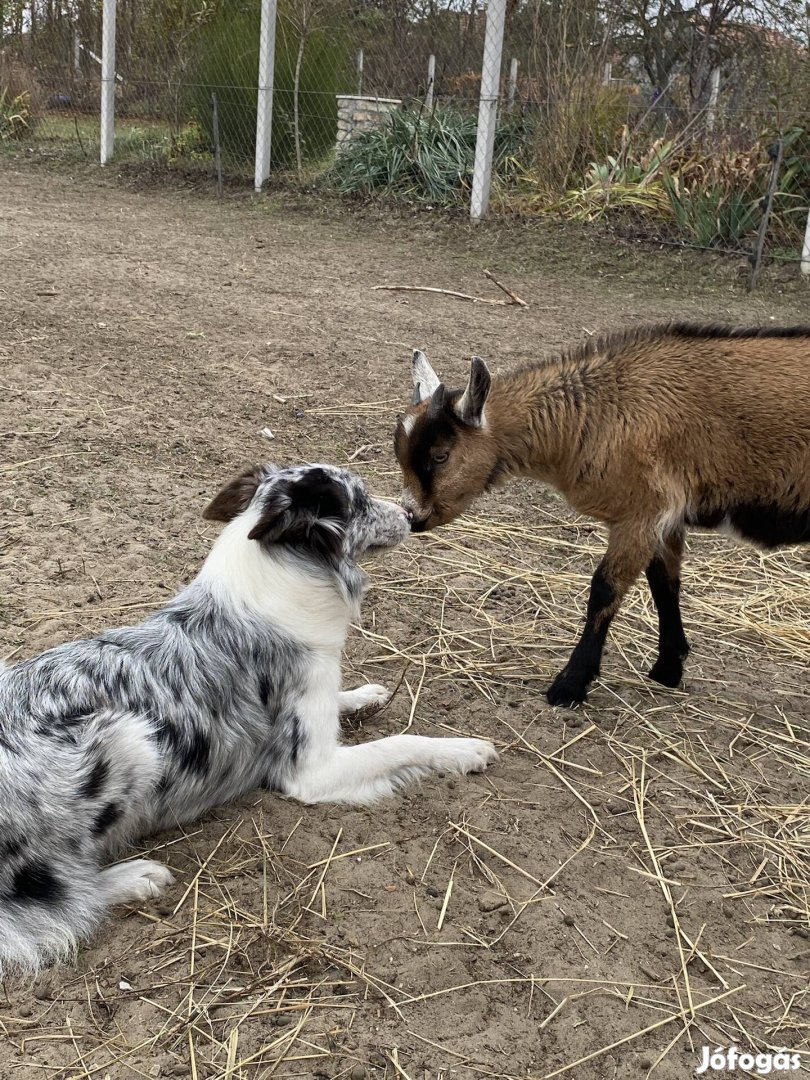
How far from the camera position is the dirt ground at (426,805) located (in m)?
2.62

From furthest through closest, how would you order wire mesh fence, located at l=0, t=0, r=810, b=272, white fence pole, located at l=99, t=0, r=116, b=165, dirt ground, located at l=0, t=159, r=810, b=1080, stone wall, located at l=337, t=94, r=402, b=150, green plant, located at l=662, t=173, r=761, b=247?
white fence pole, located at l=99, t=0, r=116, b=165 → stone wall, located at l=337, t=94, r=402, b=150 → wire mesh fence, located at l=0, t=0, r=810, b=272 → green plant, located at l=662, t=173, r=761, b=247 → dirt ground, located at l=0, t=159, r=810, b=1080

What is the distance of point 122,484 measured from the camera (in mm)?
5531

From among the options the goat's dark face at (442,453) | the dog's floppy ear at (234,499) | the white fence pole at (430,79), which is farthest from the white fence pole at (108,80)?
the dog's floppy ear at (234,499)

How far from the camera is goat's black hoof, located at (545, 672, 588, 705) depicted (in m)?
4.08

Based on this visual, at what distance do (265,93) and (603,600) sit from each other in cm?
1312

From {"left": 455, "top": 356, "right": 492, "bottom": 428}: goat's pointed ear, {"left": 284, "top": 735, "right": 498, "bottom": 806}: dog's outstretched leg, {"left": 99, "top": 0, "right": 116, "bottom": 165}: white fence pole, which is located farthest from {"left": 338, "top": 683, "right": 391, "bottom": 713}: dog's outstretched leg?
{"left": 99, "top": 0, "right": 116, "bottom": 165}: white fence pole

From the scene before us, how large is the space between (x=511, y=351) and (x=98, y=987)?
645 centimetres

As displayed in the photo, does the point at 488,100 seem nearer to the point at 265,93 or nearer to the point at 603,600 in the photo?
the point at 265,93

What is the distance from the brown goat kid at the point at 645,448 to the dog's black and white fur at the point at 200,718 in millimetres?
626

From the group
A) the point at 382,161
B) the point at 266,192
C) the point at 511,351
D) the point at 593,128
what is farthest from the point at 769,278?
the point at 266,192

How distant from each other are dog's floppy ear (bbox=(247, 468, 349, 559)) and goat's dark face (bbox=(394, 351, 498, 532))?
79 cm

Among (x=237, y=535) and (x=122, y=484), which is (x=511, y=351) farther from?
(x=237, y=535)

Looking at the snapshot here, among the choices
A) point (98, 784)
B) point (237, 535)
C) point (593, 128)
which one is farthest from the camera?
point (593, 128)

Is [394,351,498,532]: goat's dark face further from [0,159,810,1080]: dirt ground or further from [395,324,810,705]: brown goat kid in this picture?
[0,159,810,1080]: dirt ground
